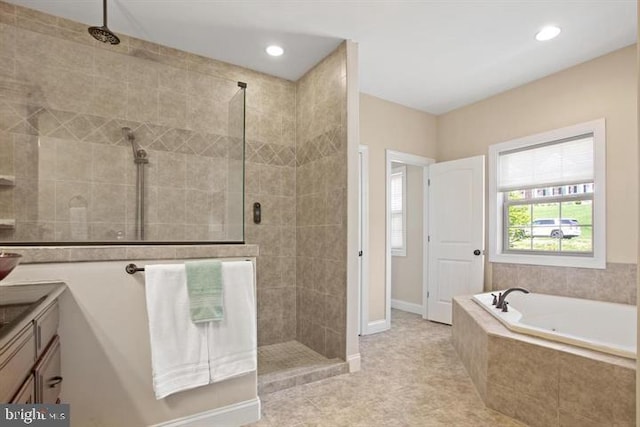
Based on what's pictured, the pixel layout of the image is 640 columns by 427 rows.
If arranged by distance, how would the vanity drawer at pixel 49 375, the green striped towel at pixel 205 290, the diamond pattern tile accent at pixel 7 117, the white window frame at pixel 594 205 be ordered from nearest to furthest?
the vanity drawer at pixel 49 375
the green striped towel at pixel 205 290
the diamond pattern tile accent at pixel 7 117
the white window frame at pixel 594 205

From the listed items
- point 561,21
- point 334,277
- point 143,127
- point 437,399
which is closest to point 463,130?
point 561,21

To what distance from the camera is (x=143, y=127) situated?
264 centimetres

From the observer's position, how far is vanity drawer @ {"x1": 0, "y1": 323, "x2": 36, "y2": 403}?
803 millimetres

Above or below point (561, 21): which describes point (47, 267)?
below

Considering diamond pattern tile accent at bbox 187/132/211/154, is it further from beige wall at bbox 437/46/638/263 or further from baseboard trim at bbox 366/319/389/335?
beige wall at bbox 437/46/638/263

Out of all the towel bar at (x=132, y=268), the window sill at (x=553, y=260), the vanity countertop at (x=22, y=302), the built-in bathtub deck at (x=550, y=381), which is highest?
the towel bar at (x=132, y=268)

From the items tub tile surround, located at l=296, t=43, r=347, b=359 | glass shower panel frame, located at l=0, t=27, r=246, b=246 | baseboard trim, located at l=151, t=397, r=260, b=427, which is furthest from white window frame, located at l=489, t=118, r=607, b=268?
baseboard trim, located at l=151, t=397, r=260, b=427

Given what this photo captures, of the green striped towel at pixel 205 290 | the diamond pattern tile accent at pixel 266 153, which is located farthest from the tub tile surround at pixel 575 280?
the green striped towel at pixel 205 290

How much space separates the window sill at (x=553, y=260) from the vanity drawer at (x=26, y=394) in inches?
158

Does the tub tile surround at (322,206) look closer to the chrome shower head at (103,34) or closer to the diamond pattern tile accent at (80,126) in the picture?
the chrome shower head at (103,34)

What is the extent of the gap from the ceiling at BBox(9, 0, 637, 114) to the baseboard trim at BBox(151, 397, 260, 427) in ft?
8.84

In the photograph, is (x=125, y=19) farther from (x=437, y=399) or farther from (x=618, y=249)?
(x=618, y=249)

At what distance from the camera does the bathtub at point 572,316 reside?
2709mm

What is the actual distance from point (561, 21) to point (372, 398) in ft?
10.4
